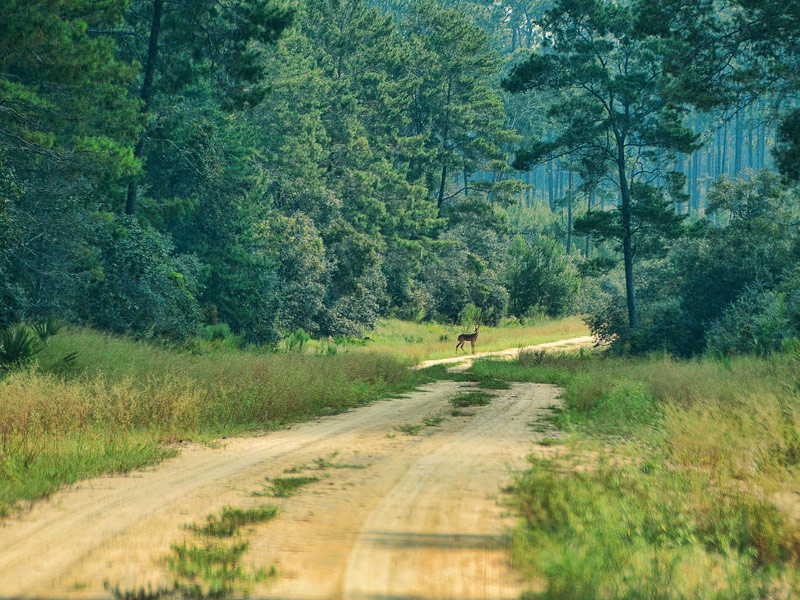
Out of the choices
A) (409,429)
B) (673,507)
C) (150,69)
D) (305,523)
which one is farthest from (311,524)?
(150,69)

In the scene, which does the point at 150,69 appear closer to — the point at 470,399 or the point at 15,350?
the point at 15,350

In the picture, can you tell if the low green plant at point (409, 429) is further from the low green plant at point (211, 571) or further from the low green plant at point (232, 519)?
the low green plant at point (211, 571)

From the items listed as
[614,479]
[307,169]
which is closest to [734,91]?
[614,479]

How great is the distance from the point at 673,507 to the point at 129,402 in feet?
26.3

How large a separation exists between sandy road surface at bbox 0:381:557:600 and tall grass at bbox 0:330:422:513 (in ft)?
2.04

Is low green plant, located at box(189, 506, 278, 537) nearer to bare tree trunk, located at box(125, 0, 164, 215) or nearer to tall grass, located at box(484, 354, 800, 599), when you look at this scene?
tall grass, located at box(484, 354, 800, 599)

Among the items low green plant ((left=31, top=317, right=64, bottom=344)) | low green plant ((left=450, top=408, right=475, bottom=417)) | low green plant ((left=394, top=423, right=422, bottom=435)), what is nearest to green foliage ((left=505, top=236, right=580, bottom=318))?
low green plant ((left=450, top=408, right=475, bottom=417))

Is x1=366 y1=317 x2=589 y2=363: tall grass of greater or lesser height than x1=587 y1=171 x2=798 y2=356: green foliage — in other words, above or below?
below

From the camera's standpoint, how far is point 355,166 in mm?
52969

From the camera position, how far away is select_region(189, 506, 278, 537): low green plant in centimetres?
625

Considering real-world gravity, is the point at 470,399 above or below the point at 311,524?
below

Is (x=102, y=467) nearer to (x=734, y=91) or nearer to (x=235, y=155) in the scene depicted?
(x=734, y=91)

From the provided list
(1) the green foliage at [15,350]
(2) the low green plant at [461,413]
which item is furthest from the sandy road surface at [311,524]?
(1) the green foliage at [15,350]

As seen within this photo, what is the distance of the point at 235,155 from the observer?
34.2m
